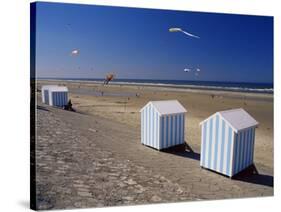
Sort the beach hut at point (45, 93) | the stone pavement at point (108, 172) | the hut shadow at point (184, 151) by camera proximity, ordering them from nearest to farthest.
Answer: the stone pavement at point (108, 172)
the beach hut at point (45, 93)
the hut shadow at point (184, 151)

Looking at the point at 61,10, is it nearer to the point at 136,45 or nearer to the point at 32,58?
the point at 32,58

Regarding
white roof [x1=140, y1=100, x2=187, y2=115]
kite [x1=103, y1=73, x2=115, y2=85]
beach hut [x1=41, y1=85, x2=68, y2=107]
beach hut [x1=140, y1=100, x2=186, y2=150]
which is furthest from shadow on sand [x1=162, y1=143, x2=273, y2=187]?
beach hut [x1=41, y1=85, x2=68, y2=107]

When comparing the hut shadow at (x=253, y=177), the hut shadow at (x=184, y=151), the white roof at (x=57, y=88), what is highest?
the white roof at (x=57, y=88)

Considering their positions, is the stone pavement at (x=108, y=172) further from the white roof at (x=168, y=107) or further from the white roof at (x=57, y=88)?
the white roof at (x=168, y=107)

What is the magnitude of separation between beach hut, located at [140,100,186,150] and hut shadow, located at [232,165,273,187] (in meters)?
1.15

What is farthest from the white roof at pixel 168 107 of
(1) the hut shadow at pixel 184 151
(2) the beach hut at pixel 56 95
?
(2) the beach hut at pixel 56 95

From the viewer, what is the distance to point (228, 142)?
471 centimetres

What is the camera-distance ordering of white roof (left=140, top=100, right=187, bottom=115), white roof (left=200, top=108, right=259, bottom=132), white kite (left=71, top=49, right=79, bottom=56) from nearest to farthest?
white kite (left=71, top=49, right=79, bottom=56) → white roof (left=200, top=108, right=259, bottom=132) → white roof (left=140, top=100, right=187, bottom=115)

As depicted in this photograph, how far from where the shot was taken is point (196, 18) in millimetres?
4957

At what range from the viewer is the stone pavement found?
4186 mm

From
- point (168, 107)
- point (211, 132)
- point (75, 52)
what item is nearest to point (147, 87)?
point (168, 107)

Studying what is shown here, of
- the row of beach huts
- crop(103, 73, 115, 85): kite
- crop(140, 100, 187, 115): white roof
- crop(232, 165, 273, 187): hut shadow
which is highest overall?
crop(103, 73, 115, 85): kite

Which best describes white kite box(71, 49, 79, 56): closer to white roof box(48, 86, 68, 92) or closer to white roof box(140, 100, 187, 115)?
white roof box(48, 86, 68, 92)

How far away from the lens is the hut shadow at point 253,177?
497 centimetres
